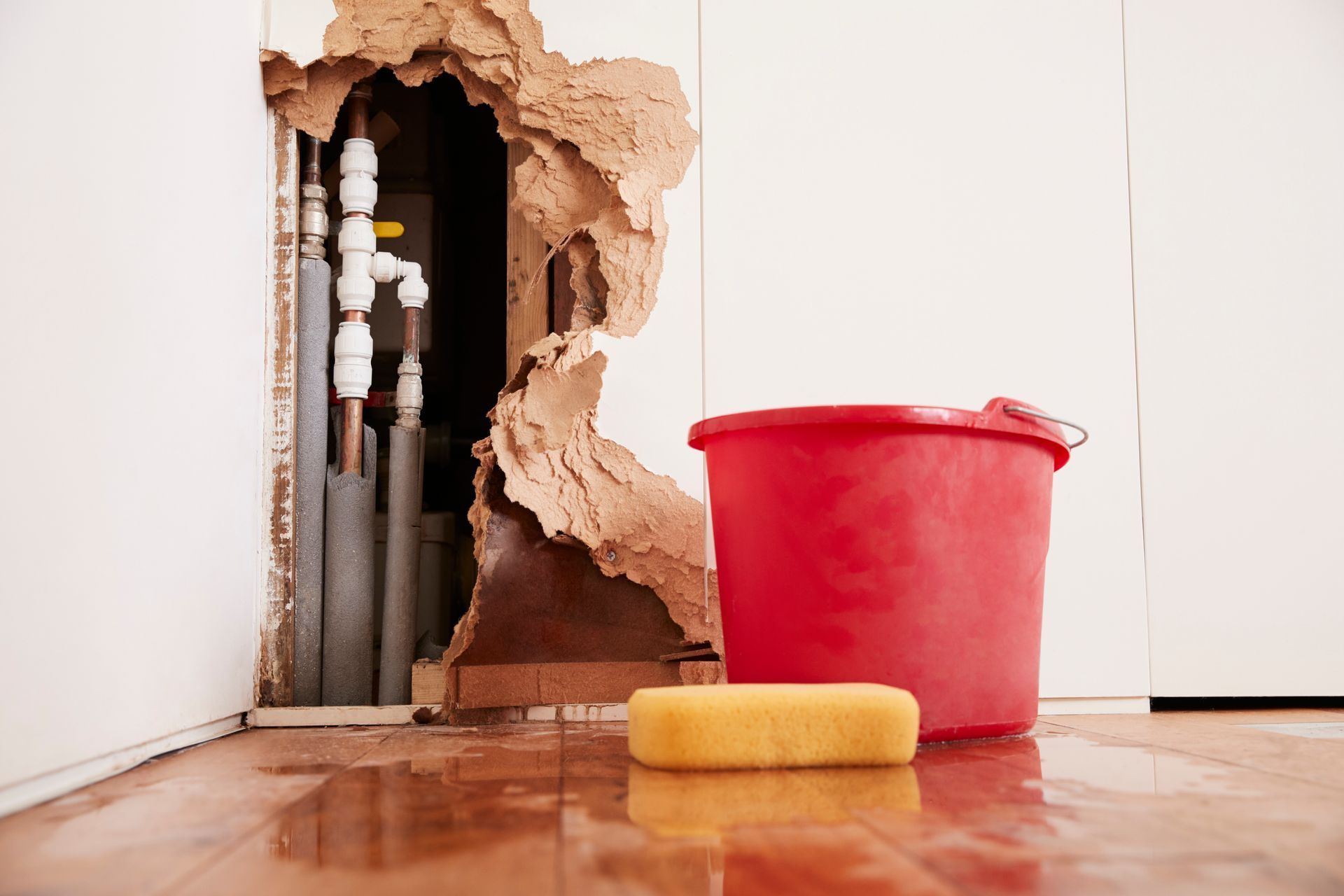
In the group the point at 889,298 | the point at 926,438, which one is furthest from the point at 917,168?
the point at 926,438

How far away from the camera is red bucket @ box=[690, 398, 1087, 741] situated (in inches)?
48.5

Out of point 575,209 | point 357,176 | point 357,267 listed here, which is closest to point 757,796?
point 575,209

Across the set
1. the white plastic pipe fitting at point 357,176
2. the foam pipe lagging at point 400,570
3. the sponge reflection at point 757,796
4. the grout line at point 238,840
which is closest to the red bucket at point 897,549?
the sponge reflection at point 757,796

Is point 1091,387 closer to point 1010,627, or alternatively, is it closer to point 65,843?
point 1010,627

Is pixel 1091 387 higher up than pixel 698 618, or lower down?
higher up

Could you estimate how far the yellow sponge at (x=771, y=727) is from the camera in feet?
3.27

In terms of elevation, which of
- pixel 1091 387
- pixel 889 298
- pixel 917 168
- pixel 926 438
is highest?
pixel 917 168

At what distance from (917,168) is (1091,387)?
20.2 inches

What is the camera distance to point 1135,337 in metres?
1.79

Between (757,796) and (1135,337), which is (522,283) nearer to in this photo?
(1135,337)

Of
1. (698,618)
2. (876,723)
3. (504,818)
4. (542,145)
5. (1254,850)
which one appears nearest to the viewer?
(1254,850)

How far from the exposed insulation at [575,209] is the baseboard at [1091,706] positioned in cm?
60

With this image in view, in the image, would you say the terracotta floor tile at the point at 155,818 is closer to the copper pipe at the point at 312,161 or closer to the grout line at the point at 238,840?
the grout line at the point at 238,840

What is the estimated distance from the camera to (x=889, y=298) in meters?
1.75
